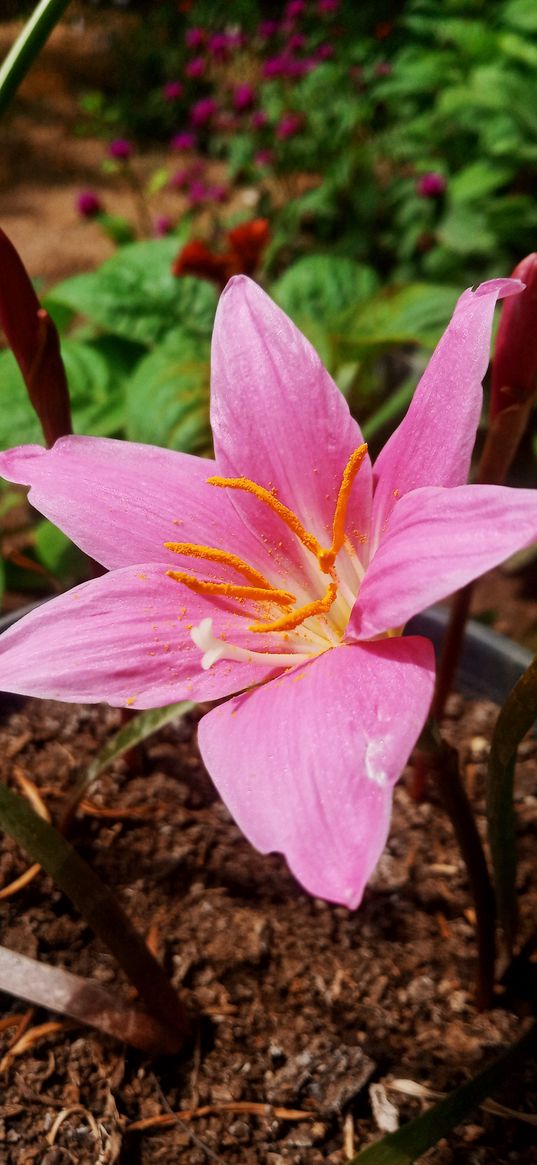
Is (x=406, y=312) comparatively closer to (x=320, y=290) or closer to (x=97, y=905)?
(x=320, y=290)

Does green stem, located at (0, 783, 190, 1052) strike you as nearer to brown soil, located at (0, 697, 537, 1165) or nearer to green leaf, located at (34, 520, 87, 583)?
brown soil, located at (0, 697, 537, 1165)

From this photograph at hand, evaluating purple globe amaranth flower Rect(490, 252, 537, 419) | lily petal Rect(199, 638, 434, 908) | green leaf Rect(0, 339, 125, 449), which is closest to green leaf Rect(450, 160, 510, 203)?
green leaf Rect(0, 339, 125, 449)

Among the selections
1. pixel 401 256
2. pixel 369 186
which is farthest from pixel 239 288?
pixel 369 186

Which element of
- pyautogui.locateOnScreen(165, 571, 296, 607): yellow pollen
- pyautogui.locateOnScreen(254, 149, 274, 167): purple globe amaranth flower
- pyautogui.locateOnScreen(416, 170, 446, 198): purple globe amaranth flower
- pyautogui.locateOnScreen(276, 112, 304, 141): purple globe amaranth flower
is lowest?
pyautogui.locateOnScreen(416, 170, 446, 198): purple globe amaranth flower

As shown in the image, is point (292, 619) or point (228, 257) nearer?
point (292, 619)

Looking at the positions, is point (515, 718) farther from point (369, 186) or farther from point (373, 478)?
point (369, 186)

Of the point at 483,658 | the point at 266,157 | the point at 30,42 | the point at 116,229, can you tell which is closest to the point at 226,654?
the point at 30,42
